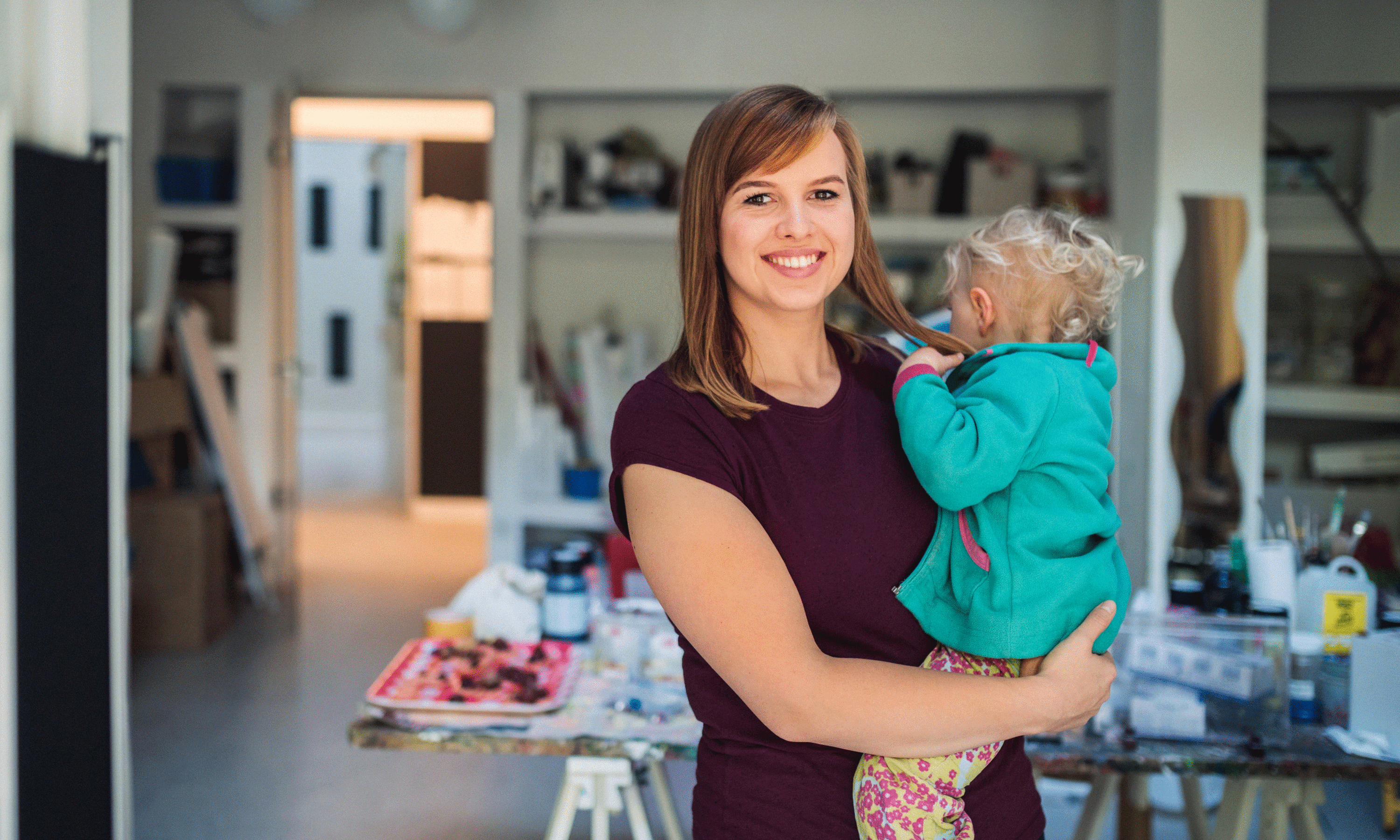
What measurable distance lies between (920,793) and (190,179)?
220 inches

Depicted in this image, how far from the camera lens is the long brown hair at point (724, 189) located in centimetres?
121

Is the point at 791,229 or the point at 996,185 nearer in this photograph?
the point at 791,229

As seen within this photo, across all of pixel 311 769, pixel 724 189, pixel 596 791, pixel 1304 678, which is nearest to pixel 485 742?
pixel 596 791

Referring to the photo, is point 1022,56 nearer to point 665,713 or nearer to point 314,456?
point 665,713

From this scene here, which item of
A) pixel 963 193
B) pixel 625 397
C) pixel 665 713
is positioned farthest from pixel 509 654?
pixel 963 193

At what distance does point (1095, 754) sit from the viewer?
6.98 ft

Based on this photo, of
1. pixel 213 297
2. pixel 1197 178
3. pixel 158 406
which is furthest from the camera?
pixel 213 297

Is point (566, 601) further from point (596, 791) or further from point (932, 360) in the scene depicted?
point (932, 360)

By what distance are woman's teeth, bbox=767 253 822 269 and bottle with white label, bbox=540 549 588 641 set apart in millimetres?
1568

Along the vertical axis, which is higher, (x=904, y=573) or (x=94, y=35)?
(x=94, y=35)

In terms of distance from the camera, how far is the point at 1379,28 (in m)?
5.04

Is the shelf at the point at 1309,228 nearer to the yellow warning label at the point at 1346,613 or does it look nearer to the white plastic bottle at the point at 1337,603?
the white plastic bottle at the point at 1337,603

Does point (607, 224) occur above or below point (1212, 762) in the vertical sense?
above

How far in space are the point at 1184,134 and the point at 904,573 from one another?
3.42 m
